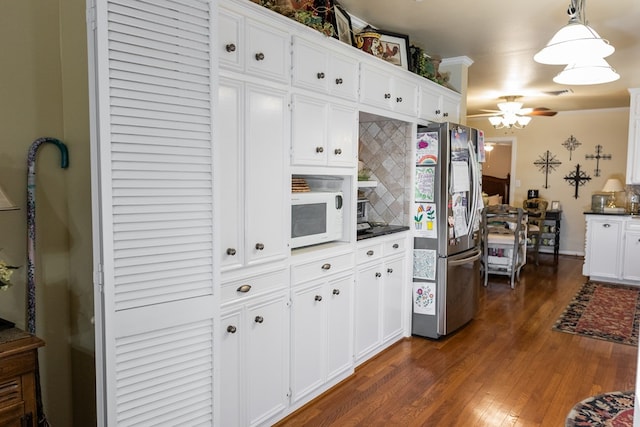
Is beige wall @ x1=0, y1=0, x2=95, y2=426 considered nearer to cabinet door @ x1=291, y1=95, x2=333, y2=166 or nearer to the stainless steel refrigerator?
cabinet door @ x1=291, y1=95, x2=333, y2=166

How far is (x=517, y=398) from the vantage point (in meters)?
2.91

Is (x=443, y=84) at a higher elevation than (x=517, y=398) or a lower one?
higher

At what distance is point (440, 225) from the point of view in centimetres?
377

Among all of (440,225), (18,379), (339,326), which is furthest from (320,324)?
(18,379)

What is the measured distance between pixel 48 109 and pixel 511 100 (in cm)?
647

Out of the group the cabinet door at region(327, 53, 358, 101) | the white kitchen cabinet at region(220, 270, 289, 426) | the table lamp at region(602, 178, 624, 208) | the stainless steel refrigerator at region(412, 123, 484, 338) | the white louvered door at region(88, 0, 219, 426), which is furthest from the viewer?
the table lamp at region(602, 178, 624, 208)

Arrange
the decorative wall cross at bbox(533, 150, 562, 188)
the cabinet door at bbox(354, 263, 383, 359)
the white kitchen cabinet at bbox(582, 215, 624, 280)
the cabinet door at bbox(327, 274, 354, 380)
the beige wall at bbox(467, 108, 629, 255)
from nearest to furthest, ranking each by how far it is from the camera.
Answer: the cabinet door at bbox(327, 274, 354, 380) < the cabinet door at bbox(354, 263, 383, 359) < the white kitchen cabinet at bbox(582, 215, 624, 280) < the beige wall at bbox(467, 108, 629, 255) < the decorative wall cross at bbox(533, 150, 562, 188)

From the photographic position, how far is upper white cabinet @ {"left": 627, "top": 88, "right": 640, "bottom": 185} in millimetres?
5852

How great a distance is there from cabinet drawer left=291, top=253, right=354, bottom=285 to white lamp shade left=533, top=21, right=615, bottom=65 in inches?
62.9

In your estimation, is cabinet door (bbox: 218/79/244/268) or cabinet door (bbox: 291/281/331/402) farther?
cabinet door (bbox: 291/281/331/402)

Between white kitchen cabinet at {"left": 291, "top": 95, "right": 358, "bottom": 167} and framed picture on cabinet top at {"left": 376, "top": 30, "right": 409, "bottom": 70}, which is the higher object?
framed picture on cabinet top at {"left": 376, "top": 30, "right": 409, "bottom": 70}

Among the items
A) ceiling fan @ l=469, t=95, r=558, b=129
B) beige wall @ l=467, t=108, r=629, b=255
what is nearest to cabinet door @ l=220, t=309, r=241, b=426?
ceiling fan @ l=469, t=95, r=558, b=129

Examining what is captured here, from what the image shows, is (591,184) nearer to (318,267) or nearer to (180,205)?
(318,267)

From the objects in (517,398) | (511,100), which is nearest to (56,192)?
(517,398)
